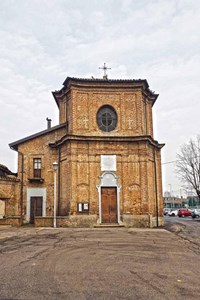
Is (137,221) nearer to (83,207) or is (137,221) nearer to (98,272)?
(83,207)

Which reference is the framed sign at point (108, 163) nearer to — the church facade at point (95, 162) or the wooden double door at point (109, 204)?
the church facade at point (95, 162)

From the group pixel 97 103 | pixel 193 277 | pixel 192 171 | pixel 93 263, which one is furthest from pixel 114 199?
pixel 192 171

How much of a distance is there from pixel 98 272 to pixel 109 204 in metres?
16.1

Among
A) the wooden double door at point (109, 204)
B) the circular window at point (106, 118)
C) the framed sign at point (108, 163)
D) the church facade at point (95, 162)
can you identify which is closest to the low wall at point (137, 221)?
the church facade at point (95, 162)

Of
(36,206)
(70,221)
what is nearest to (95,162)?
(70,221)

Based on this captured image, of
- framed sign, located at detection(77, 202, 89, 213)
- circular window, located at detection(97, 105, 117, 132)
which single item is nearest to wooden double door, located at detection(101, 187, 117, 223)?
framed sign, located at detection(77, 202, 89, 213)

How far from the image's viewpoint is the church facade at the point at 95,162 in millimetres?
23688

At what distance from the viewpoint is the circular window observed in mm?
25734

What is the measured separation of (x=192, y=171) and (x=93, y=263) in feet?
111

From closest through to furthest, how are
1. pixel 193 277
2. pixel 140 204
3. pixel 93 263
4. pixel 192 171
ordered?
pixel 193 277 < pixel 93 263 < pixel 140 204 < pixel 192 171

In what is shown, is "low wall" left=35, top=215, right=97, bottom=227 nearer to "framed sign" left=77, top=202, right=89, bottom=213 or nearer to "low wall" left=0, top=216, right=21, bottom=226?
"framed sign" left=77, top=202, right=89, bottom=213

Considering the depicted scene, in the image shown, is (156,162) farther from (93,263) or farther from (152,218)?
(93,263)

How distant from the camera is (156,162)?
27.0 m

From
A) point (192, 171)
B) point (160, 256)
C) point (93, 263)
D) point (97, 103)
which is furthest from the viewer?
point (192, 171)
